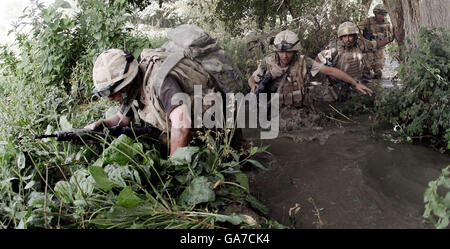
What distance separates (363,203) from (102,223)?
237 cm

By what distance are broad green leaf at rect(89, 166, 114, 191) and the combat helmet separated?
3.44 ft

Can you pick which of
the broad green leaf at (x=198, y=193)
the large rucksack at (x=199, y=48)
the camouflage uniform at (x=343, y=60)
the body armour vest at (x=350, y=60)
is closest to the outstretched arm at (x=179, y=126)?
the broad green leaf at (x=198, y=193)

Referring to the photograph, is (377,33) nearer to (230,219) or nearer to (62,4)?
(62,4)

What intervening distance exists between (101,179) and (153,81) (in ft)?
4.08

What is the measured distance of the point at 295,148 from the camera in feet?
17.3

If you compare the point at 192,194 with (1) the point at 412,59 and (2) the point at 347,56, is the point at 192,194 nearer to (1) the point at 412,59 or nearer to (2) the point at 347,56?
(1) the point at 412,59

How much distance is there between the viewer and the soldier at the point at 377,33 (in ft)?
31.2

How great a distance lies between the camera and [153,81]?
3.51 m

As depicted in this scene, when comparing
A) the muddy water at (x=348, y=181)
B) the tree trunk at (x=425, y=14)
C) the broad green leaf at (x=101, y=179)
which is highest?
the tree trunk at (x=425, y=14)

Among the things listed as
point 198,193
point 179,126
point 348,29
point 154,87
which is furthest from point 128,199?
point 348,29

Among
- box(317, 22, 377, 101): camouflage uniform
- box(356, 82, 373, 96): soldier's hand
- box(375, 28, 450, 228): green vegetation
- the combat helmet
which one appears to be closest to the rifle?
the combat helmet

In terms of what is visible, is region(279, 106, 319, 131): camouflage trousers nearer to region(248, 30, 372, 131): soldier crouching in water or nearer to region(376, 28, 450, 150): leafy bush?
region(248, 30, 372, 131): soldier crouching in water

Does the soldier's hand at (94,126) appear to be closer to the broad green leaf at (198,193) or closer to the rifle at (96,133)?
the rifle at (96,133)
